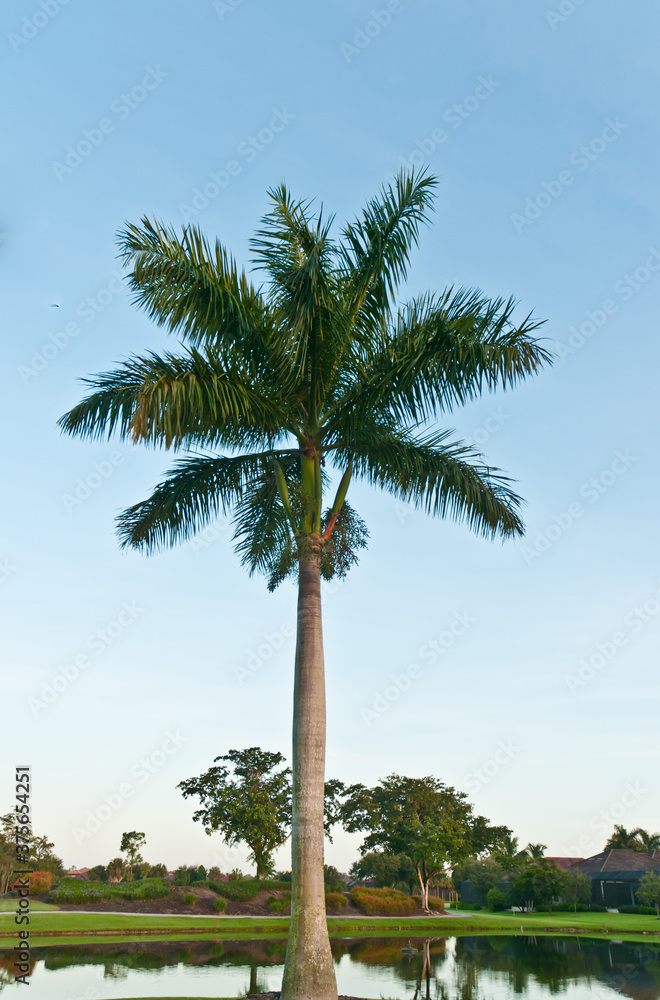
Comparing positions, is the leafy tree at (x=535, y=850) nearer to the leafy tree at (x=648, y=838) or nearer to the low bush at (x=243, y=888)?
the leafy tree at (x=648, y=838)

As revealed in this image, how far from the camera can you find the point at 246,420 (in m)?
11.8

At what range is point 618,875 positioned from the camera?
58.9 meters

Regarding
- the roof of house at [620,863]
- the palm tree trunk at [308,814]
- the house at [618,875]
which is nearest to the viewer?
the palm tree trunk at [308,814]

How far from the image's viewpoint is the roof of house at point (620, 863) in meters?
60.1

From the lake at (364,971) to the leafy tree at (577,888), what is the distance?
34.7 meters

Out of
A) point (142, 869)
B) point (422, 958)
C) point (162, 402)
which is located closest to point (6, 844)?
point (142, 869)

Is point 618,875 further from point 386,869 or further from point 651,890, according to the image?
point 386,869

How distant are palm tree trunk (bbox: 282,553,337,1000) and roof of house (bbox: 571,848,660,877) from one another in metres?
59.2

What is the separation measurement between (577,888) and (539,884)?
4160 mm

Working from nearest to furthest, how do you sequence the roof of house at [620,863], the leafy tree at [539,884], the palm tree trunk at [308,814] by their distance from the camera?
the palm tree trunk at [308,814] → the leafy tree at [539,884] → the roof of house at [620,863]

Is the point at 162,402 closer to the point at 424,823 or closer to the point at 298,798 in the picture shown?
the point at 298,798

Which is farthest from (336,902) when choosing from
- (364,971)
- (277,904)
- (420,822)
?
(364,971)

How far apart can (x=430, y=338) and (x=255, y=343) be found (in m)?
2.70

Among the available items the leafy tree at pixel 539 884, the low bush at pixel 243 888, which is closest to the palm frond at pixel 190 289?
the low bush at pixel 243 888
